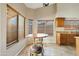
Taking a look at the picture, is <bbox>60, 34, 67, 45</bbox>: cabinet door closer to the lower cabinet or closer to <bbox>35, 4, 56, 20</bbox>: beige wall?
the lower cabinet

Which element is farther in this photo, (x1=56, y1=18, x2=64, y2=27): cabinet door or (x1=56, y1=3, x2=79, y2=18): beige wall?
(x1=56, y1=18, x2=64, y2=27): cabinet door

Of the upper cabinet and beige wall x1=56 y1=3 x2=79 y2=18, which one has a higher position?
beige wall x1=56 y1=3 x2=79 y2=18

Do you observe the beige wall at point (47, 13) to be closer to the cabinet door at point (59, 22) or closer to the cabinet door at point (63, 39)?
the cabinet door at point (59, 22)

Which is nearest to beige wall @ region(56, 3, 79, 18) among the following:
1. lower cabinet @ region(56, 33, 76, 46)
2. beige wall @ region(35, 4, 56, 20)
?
beige wall @ region(35, 4, 56, 20)

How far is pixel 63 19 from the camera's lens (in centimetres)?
778

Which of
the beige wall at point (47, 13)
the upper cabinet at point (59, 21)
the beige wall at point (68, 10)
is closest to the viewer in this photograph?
the beige wall at point (68, 10)

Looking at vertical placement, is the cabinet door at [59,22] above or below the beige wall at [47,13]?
below

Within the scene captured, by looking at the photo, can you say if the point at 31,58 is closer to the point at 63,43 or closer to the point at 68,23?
the point at 63,43

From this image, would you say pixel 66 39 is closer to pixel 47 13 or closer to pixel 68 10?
pixel 68 10

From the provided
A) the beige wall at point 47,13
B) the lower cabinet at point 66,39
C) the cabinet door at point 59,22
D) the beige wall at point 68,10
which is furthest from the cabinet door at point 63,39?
the beige wall at point 47,13

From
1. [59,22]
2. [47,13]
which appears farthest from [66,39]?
[47,13]

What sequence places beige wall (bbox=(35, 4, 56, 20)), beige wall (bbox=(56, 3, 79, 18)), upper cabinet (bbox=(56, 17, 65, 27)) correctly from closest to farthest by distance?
beige wall (bbox=(56, 3, 79, 18)) → upper cabinet (bbox=(56, 17, 65, 27)) → beige wall (bbox=(35, 4, 56, 20))

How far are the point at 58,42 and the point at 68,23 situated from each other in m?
1.56

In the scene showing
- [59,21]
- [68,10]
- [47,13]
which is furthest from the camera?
[47,13]
